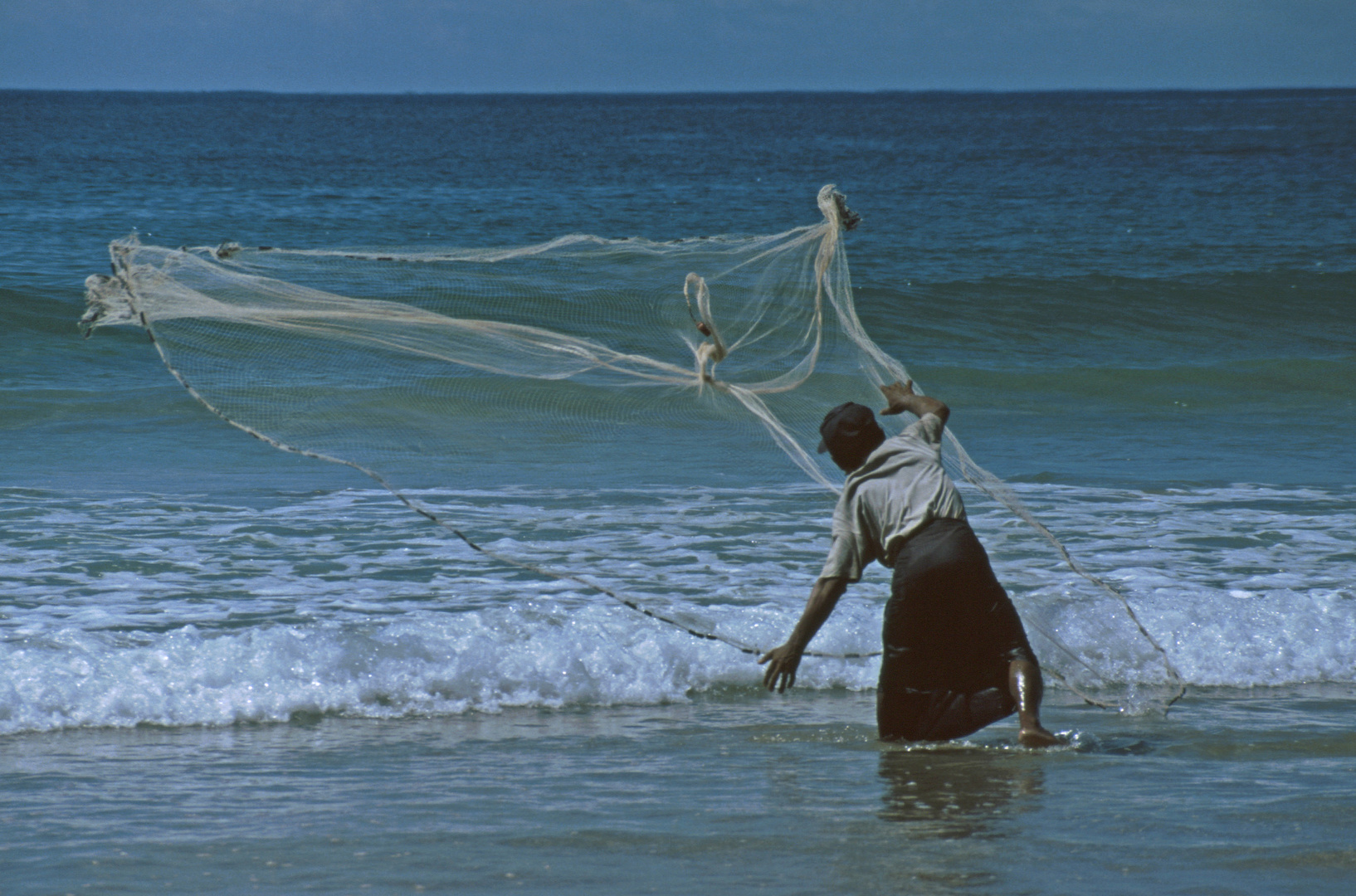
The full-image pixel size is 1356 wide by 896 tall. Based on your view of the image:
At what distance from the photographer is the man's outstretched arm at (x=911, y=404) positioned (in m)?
4.67

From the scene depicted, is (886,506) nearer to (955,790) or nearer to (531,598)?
(955,790)

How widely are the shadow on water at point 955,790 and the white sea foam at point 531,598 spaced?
3.89ft

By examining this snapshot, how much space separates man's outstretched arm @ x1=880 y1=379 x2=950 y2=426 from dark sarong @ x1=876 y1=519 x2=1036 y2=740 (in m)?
0.44

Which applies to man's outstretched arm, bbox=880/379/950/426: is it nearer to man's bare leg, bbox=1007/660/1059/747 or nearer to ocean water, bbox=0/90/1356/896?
man's bare leg, bbox=1007/660/1059/747

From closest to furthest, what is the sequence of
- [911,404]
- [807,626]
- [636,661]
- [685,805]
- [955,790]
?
[685,805]
[955,790]
[807,626]
[911,404]
[636,661]

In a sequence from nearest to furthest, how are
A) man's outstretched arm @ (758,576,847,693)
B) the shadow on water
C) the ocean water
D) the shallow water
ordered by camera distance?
the shallow water
the ocean water
the shadow on water
man's outstretched arm @ (758,576,847,693)

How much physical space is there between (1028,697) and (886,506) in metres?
0.74

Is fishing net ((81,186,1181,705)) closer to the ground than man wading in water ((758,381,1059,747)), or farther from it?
farther from it

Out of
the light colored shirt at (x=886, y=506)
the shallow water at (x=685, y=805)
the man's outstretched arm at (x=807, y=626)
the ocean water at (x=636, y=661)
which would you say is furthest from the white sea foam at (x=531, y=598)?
the light colored shirt at (x=886, y=506)

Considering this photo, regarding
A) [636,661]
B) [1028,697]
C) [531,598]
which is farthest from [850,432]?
[531,598]

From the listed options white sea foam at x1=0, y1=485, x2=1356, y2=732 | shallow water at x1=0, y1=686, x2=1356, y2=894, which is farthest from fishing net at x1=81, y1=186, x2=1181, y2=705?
shallow water at x1=0, y1=686, x2=1356, y2=894

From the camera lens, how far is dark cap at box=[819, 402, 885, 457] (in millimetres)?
4418

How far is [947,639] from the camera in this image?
442 centimetres

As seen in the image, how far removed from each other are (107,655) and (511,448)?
1786 millimetres
